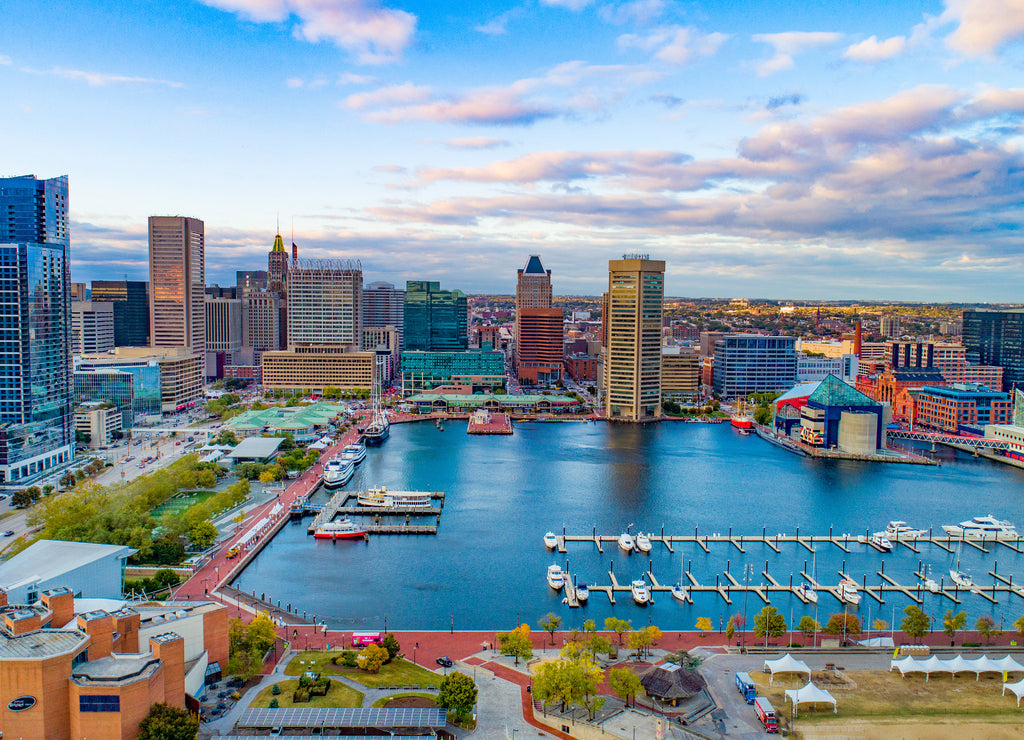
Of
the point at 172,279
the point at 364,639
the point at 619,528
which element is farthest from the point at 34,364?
the point at 172,279

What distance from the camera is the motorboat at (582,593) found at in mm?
24828

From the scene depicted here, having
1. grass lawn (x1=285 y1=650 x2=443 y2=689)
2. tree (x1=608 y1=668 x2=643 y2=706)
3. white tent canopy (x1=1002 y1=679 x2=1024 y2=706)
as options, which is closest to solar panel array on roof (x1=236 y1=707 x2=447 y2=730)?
grass lawn (x1=285 y1=650 x2=443 y2=689)

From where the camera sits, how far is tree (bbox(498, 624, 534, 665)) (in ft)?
63.6

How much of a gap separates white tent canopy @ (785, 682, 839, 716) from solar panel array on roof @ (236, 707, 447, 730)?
7613 mm

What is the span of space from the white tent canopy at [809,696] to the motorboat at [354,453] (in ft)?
100.0

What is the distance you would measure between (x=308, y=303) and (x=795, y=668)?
217ft

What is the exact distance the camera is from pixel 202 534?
28.0m

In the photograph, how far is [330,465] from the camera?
4184cm

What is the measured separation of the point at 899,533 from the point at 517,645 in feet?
65.7

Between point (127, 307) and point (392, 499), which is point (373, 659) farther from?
point (127, 307)

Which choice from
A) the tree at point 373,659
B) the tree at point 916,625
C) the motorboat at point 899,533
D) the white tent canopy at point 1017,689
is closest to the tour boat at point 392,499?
the tree at point 373,659

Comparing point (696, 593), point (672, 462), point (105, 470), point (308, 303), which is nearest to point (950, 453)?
point (672, 462)

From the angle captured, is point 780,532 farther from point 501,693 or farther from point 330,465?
point 330,465

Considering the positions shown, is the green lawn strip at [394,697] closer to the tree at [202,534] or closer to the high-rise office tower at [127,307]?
the tree at [202,534]
